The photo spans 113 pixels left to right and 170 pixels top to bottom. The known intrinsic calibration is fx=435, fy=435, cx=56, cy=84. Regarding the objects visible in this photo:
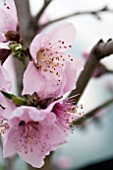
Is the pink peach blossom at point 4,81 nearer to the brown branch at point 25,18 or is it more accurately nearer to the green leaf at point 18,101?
the green leaf at point 18,101

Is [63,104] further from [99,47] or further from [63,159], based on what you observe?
[63,159]

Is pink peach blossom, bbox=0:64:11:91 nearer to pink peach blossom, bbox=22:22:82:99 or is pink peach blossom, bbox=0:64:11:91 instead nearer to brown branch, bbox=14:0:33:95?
pink peach blossom, bbox=22:22:82:99

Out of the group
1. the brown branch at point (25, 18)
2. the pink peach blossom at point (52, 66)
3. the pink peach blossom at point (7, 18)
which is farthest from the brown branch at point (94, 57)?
the brown branch at point (25, 18)

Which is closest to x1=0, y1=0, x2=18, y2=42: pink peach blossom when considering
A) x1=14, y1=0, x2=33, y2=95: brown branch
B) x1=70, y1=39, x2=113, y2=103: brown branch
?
x1=70, y1=39, x2=113, y2=103: brown branch

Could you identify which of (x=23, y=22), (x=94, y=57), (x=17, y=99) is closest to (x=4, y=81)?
(x=17, y=99)

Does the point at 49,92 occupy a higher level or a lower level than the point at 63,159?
higher

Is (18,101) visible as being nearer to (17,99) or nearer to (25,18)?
(17,99)

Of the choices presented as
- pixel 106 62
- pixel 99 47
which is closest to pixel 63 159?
pixel 106 62
